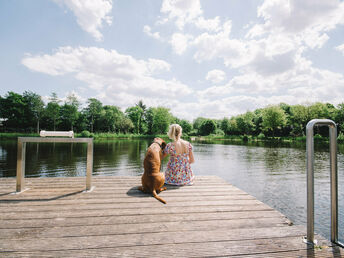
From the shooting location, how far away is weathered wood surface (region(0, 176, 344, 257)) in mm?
1654

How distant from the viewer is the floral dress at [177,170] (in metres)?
3.81

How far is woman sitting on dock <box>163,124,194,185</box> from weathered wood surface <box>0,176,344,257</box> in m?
0.63

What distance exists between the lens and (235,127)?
57.4 m

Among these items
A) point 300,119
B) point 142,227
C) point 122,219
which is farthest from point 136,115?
point 142,227

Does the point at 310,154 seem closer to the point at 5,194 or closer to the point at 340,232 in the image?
the point at 340,232

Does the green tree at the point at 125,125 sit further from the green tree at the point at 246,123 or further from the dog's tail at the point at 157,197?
the dog's tail at the point at 157,197

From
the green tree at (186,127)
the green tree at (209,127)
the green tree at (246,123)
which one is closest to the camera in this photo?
the green tree at (246,123)

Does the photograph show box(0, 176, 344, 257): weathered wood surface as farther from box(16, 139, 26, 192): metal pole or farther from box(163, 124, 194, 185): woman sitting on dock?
box(163, 124, 194, 185): woman sitting on dock

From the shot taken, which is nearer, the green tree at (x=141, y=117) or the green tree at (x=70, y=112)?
the green tree at (x=70, y=112)

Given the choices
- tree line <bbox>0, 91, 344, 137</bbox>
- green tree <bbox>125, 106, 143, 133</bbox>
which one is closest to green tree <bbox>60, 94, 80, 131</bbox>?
tree line <bbox>0, 91, 344, 137</bbox>

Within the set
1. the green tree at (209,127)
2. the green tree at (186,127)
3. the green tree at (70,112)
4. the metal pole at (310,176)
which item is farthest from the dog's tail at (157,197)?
the green tree at (186,127)

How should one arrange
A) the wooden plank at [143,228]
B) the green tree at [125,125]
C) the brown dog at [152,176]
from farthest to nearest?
the green tree at [125,125] < the brown dog at [152,176] < the wooden plank at [143,228]

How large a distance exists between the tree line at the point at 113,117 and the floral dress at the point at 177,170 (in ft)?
149

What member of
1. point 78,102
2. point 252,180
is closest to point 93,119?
point 78,102
